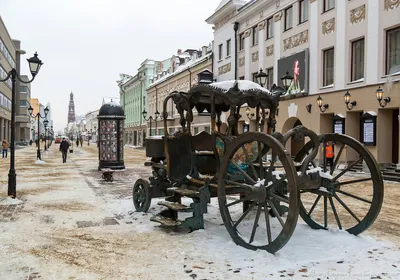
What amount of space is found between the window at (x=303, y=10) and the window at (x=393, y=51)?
582 cm

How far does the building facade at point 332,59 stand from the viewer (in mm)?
16172

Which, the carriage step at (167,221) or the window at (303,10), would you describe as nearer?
the carriage step at (167,221)

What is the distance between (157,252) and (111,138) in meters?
14.2

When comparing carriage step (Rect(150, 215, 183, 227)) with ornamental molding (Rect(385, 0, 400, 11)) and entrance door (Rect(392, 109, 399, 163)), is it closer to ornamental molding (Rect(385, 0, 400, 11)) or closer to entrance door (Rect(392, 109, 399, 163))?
entrance door (Rect(392, 109, 399, 163))

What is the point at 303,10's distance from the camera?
21.3 meters

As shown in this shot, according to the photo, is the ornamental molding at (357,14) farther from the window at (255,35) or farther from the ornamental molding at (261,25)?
the window at (255,35)

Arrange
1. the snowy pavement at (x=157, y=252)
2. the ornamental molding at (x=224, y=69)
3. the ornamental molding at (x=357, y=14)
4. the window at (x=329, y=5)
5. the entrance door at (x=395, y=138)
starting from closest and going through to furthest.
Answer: the snowy pavement at (x=157, y=252) < the entrance door at (x=395, y=138) < the ornamental molding at (x=357, y=14) < the window at (x=329, y=5) < the ornamental molding at (x=224, y=69)

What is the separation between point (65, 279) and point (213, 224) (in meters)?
3.11

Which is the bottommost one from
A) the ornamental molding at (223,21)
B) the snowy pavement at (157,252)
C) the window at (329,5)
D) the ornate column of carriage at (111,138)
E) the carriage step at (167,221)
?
the snowy pavement at (157,252)

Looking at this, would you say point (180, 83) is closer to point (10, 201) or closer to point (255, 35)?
point (255, 35)

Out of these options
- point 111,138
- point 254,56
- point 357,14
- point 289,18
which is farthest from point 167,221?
point 254,56

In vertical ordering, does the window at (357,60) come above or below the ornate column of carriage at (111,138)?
above

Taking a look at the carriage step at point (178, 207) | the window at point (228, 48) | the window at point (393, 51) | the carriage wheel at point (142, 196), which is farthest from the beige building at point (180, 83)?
the carriage step at point (178, 207)

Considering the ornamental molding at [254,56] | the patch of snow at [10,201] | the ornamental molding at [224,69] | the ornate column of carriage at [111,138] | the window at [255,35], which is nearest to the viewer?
the patch of snow at [10,201]
